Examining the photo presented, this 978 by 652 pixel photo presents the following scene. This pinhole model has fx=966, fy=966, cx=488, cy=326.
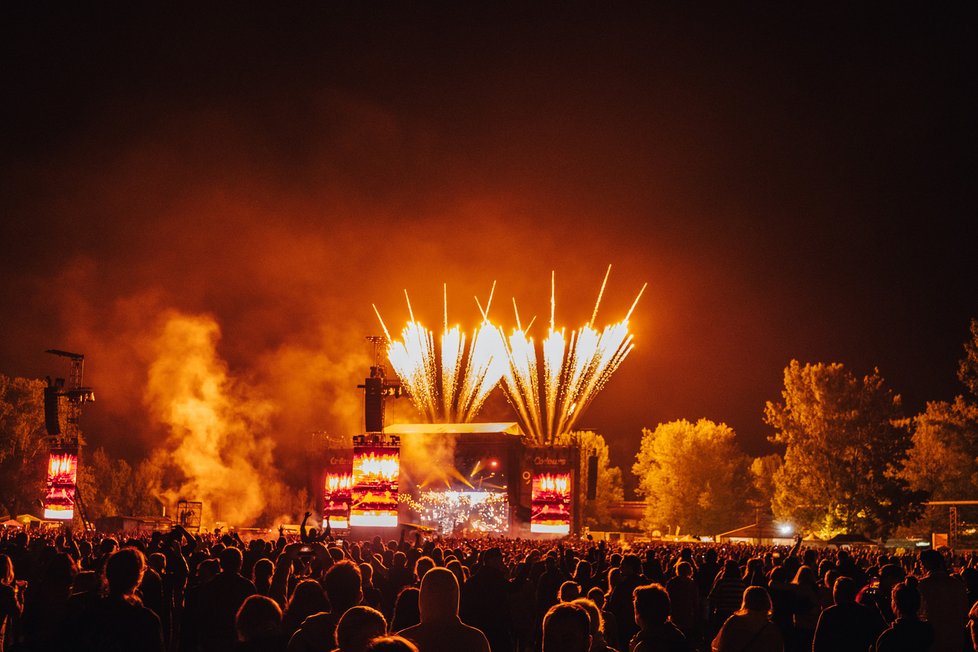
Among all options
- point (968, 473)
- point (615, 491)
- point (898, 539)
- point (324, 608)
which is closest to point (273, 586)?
point (324, 608)

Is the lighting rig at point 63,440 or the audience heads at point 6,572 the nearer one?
the audience heads at point 6,572

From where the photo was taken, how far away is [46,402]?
151ft

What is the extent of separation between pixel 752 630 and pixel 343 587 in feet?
9.56

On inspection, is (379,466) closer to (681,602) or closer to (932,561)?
(932,561)

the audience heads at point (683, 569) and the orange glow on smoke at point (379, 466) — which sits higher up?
the orange glow on smoke at point (379, 466)

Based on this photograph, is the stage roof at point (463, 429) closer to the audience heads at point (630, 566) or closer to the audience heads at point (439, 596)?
the audience heads at point (630, 566)

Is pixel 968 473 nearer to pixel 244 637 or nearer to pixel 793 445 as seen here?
pixel 793 445

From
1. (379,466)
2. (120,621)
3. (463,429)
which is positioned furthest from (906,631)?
(463,429)

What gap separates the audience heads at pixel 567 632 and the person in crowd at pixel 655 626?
112cm

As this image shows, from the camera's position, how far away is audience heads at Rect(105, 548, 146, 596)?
17.2 feet

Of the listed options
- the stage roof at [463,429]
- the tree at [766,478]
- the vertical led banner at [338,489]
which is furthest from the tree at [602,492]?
the vertical led banner at [338,489]

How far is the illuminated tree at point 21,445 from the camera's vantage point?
63438 millimetres

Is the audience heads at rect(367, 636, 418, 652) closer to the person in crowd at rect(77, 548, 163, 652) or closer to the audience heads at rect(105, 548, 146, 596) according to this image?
the person in crowd at rect(77, 548, 163, 652)

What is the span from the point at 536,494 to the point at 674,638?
126 feet
